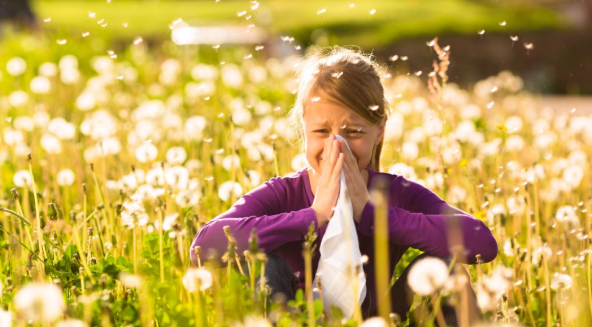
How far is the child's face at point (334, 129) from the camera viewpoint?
2.25 m

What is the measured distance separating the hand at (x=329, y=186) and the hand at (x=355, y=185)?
1.5 inches

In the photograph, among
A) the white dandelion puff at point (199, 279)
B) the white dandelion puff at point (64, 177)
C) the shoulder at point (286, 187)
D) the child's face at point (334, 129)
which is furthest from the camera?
the white dandelion puff at point (64, 177)

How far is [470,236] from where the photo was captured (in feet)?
7.15

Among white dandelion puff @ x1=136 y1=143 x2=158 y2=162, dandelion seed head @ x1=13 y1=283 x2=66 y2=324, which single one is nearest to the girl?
dandelion seed head @ x1=13 y1=283 x2=66 y2=324

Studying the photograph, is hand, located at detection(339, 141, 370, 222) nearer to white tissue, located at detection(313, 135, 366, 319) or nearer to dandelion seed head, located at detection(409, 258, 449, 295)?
white tissue, located at detection(313, 135, 366, 319)

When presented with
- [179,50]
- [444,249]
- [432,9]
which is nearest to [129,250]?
[444,249]

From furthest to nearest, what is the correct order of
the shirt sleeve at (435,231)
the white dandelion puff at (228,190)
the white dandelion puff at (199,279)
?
the white dandelion puff at (228,190) < the shirt sleeve at (435,231) < the white dandelion puff at (199,279)

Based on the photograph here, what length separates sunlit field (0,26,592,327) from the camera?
1.80 metres

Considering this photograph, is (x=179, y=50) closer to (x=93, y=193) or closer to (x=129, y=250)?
(x=93, y=193)

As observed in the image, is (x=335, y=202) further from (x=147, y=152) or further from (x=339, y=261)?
(x=147, y=152)

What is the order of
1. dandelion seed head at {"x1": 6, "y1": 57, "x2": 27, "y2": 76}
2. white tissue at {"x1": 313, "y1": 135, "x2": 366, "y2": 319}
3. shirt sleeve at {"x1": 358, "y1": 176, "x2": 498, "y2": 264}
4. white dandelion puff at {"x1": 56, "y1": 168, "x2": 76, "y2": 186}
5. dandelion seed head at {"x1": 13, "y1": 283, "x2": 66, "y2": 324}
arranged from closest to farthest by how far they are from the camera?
dandelion seed head at {"x1": 13, "y1": 283, "x2": 66, "y2": 324}
white tissue at {"x1": 313, "y1": 135, "x2": 366, "y2": 319}
shirt sleeve at {"x1": 358, "y1": 176, "x2": 498, "y2": 264}
white dandelion puff at {"x1": 56, "y1": 168, "x2": 76, "y2": 186}
dandelion seed head at {"x1": 6, "y1": 57, "x2": 27, "y2": 76}

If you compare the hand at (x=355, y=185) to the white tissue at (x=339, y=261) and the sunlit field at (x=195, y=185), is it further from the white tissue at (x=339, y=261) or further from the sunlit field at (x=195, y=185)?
the sunlit field at (x=195, y=185)

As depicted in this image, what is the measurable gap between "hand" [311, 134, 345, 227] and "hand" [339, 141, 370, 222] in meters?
0.04

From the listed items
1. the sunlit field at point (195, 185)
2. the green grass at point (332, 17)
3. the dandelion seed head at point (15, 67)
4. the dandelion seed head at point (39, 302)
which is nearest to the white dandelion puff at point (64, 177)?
the sunlit field at point (195, 185)
